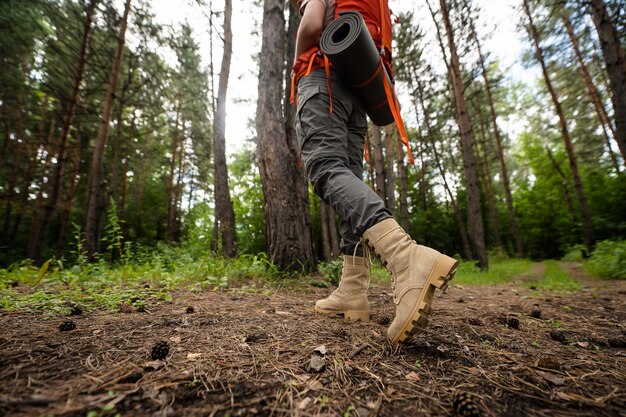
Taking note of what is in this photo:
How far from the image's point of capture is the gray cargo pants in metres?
1.45

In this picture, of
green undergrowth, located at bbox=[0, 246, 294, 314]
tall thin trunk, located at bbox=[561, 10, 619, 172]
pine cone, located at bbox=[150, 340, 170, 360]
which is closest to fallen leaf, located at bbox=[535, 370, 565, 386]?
pine cone, located at bbox=[150, 340, 170, 360]

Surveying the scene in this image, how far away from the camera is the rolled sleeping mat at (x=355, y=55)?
159 centimetres

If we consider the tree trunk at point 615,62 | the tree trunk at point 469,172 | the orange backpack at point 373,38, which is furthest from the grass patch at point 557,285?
the orange backpack at point 373,38

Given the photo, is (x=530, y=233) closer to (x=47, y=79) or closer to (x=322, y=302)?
(x=322, y=302)

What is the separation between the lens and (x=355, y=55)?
1635 millimetres

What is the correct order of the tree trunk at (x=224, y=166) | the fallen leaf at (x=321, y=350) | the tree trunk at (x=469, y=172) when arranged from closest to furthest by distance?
the fallen leaf at (x=321, y=350) < the tree trunk at (x=224, y=166) < the tree trunk at (x=469, y=172)

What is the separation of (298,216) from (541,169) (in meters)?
18.4

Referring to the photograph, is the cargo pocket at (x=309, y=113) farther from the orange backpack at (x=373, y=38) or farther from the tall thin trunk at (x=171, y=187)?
the tall thin trunk at (x=171, y=187)

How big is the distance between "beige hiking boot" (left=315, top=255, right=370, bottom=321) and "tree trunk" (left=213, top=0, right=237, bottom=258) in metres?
4.57

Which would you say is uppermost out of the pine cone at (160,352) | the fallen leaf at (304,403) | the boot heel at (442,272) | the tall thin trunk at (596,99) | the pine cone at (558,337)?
the tall thin trunk at (596,99)

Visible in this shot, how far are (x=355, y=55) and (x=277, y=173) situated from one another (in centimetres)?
231

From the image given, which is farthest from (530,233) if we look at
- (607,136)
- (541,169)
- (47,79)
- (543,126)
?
(47,79)

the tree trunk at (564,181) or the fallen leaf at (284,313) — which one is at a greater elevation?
the tree trunk at (564,181)

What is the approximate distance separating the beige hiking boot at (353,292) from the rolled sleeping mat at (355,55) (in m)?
1.13
